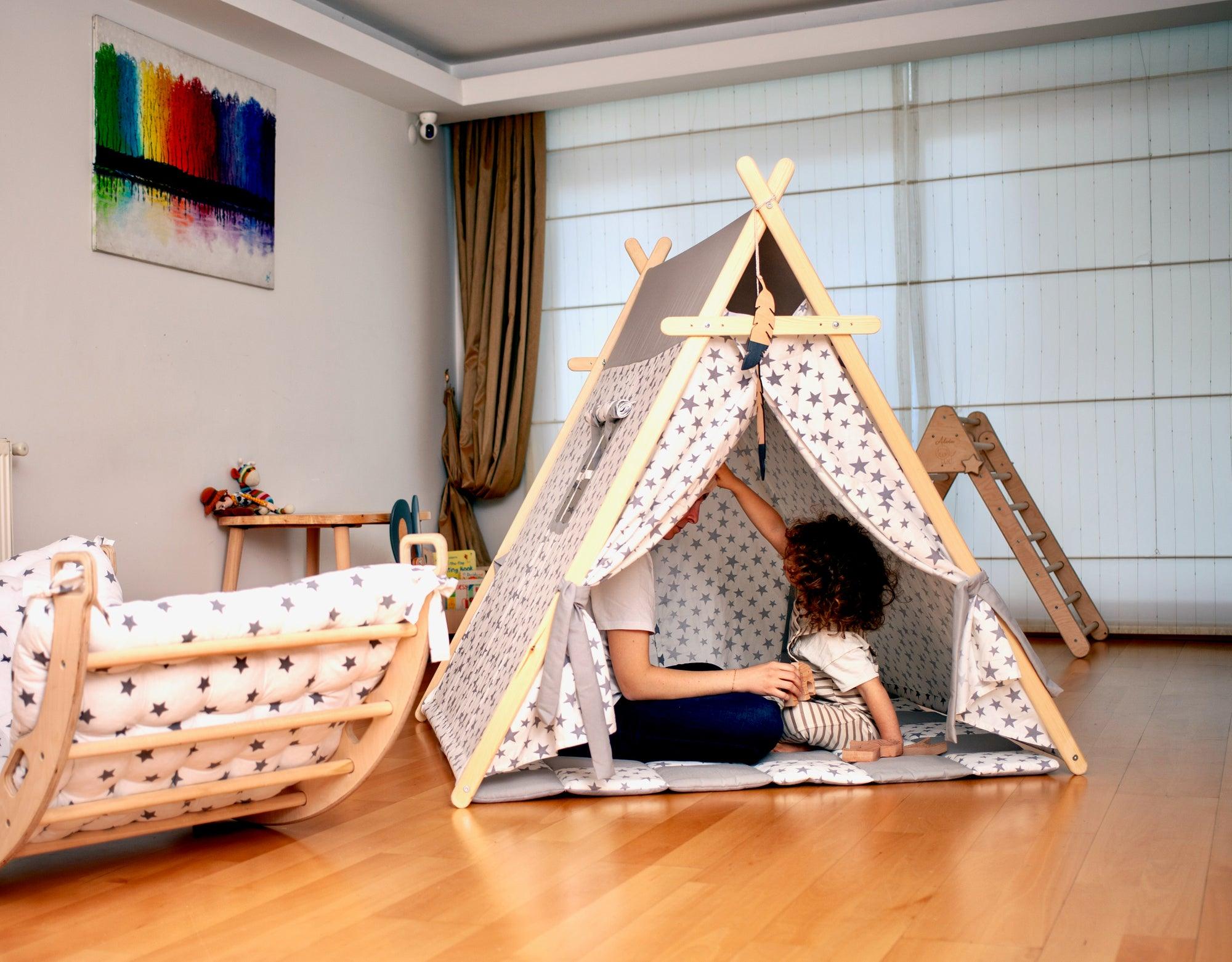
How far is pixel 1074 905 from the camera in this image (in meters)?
1.68

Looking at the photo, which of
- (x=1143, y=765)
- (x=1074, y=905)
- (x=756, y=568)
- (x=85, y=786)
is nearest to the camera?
(x=1074, y=905)

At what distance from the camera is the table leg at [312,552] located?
4.37 metres

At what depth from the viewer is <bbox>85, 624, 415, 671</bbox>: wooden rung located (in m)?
1.71

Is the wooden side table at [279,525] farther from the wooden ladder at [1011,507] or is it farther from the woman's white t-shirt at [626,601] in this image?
the wooden ladder at [1011,507]

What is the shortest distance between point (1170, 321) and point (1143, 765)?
2709 millimetres

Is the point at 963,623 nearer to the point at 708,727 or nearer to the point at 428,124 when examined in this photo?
the point at 708,727

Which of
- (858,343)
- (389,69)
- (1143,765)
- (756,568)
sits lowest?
(1143,765)

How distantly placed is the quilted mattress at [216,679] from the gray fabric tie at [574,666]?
0.39 metres

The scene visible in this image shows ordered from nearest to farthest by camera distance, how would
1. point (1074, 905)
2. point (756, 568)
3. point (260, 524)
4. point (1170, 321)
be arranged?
1. point (1074, 905)
2. point (756, 568)
3. point (260, 524)
4. point (1170, 321)

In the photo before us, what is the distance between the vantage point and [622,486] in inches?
95.4

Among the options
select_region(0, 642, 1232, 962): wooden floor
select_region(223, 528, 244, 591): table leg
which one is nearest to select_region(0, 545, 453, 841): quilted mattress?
select_region(0, 642, 1232, 962): wooden floor

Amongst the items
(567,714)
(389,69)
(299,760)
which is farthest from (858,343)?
(299,760)

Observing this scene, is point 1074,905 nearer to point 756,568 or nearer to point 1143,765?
point 1143,765

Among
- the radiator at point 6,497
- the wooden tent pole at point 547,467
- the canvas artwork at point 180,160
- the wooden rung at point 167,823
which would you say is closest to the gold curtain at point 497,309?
the canvas artwork at point 180,160
